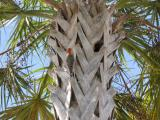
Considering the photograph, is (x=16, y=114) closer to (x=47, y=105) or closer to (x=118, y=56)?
(x=47, y=105)

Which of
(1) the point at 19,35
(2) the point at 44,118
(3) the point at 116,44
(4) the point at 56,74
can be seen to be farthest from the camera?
(1) the point at 19,35

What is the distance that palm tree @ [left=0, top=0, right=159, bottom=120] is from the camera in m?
3.43

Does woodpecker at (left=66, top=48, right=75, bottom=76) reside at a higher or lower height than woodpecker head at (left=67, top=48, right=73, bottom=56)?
lower

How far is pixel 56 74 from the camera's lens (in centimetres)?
366

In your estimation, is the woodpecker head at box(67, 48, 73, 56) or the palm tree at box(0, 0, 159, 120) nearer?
the palm tree at box(0, 0, 159, 120)

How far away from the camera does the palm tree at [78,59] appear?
343 centimetres

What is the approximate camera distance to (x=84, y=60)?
362 cm

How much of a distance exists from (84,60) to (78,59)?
53 millimetres

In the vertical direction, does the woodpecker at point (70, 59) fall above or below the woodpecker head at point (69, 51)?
below

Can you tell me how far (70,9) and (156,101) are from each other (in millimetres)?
1448

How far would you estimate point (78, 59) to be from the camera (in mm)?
3637

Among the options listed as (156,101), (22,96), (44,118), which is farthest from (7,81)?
(156,101)

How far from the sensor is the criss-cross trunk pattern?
3.38m

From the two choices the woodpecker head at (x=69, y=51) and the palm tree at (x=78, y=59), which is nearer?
the palm tree at (x=78, y=59)
